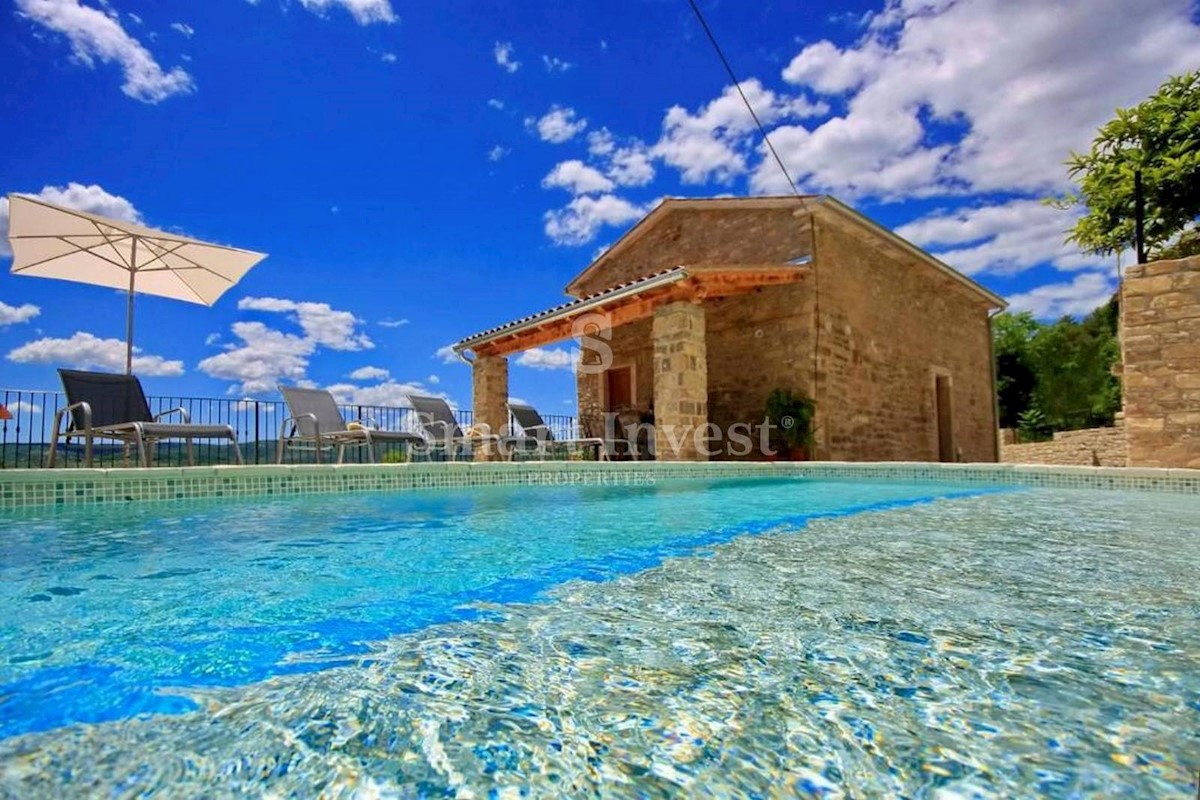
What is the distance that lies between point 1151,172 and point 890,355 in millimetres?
5924

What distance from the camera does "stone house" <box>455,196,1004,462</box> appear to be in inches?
332

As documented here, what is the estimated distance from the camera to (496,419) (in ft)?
38.5

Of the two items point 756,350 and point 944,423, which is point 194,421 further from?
point 944,423

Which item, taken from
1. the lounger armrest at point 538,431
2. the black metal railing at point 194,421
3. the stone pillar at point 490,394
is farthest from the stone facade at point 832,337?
the black metal railing at point 194,421

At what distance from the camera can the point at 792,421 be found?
9.27m

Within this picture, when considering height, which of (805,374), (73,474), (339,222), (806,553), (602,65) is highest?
(602,65)

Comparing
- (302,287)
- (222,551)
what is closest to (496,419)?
(302,287)

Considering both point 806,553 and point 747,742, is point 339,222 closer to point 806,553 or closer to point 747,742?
point 806,553

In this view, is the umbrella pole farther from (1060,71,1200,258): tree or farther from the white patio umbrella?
(1060,71,1200,258): tree

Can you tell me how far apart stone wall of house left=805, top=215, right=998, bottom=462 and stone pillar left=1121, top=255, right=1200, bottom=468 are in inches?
145

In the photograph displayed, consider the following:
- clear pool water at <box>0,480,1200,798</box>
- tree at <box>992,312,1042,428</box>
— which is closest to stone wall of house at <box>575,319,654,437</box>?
clear pool water at <box>0,480,1200,798</box>

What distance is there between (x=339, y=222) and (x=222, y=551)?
46.0ft

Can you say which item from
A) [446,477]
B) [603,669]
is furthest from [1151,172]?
[603,669]

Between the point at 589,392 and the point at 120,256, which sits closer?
the point at 120,256
